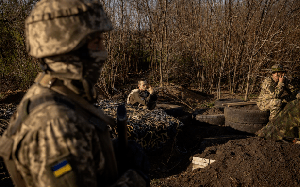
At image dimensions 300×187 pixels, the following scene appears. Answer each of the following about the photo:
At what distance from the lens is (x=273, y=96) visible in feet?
19.1

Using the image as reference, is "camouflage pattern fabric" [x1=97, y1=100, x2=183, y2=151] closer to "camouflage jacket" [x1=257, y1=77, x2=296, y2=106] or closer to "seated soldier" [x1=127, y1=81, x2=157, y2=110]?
"seated soldier" [x1=127, y1=81, x2=157, y2=110]

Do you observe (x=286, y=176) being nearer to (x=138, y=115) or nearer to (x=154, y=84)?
(x=138, y=115)

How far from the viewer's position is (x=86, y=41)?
1.07 m

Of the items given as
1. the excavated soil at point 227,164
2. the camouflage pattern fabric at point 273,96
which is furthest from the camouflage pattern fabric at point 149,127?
the camouflage pattern fabric at point 273,96

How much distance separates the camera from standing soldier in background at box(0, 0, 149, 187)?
0.87 meters

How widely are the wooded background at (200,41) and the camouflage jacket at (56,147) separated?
731cm

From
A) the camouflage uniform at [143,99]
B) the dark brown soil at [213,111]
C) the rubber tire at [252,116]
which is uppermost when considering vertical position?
the camouflage uniform at [143,99]

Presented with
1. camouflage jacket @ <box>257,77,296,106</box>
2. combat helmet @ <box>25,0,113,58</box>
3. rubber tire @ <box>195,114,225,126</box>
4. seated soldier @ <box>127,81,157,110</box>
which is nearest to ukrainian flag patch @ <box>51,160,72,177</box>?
combat helmet @ <box>25,0,113,58</box>

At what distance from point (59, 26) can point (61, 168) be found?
0.63 metres

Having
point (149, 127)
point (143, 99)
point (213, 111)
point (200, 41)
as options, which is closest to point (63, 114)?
point (149, 127)

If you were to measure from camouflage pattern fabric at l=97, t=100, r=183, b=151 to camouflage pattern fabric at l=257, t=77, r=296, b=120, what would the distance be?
2498mm

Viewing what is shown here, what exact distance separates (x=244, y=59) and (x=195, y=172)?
6.78m

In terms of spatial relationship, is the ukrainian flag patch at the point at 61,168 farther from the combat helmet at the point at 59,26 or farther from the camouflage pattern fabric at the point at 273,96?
the camouflage pattern fabric at the point at 273,96

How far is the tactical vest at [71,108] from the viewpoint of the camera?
947 mm
